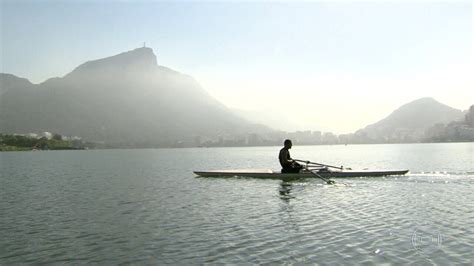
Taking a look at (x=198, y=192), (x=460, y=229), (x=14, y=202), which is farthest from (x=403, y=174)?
(x=14, y=202)

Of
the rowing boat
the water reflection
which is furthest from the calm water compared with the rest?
the rowing boat

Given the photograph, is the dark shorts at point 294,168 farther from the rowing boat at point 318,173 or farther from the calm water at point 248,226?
the calm water at point 248,226

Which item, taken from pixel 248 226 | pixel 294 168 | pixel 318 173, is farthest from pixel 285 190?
pixel 248 226

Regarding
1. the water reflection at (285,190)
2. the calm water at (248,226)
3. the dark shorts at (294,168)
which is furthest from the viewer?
the dark shorts at (294,168)

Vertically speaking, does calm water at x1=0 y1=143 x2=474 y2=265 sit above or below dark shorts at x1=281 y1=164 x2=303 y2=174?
below

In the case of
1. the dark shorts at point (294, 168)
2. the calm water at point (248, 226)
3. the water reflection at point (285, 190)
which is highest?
the dark shorts at point (294, 168)

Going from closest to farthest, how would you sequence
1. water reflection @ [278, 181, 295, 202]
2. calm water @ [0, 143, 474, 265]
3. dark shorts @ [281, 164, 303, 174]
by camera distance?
1. calm water @ [0, 143, 474, 265]
2. water reflection @ [278, 181, 295, 202]
3. dark shorts @ [281, 164, 303, 174]

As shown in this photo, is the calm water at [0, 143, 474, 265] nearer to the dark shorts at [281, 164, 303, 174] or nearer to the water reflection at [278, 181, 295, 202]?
the water reflection at [278, 181, 295, 202]

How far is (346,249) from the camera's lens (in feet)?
44.7

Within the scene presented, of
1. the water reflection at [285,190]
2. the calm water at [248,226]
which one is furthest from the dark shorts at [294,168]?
the calm water at [248,226]

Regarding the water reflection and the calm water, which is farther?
the water reflection

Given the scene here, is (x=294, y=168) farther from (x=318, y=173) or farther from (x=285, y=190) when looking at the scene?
(x=285, y=190)

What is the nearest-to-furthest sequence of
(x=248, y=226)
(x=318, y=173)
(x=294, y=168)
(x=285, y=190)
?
(x=248, y=226), (x=285, y=190), (x=294, y=168), (x=318, y=173)

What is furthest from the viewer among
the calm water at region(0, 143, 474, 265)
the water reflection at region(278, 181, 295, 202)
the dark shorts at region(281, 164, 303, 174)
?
the dark shorts at region(281, 164, 303, 174)
